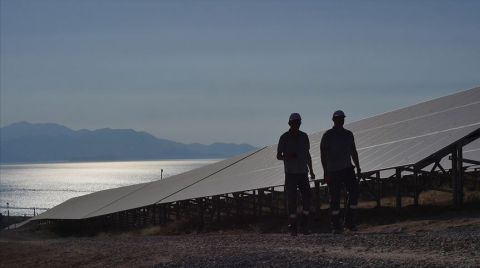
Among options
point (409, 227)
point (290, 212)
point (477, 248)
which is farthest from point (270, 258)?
point (409, 227)

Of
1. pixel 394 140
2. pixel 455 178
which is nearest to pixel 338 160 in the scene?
pixel 455 178

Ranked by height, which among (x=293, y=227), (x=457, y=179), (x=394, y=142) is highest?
(x=394, y=142)

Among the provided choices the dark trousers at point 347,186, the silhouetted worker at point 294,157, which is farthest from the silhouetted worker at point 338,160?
the silhouetted worker at point 294,157

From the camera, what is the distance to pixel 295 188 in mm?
11969

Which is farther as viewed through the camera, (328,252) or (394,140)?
(394,140)

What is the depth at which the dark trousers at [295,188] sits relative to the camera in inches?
469

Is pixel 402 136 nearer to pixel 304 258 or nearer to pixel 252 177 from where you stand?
pixel 252 177

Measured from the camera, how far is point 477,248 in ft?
26.0

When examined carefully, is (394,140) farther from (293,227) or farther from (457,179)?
(293,227)

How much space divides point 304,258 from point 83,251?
715 cm

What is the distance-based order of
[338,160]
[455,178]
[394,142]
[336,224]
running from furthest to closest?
[394,142]
[455,178]
[338,160]
[336,224]

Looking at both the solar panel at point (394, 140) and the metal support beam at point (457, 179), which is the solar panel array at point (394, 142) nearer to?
the solar panel at point (394, 140)

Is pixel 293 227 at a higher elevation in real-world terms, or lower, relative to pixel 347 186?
lower

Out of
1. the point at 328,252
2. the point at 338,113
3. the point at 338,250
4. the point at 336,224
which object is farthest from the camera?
the point at 338,113
